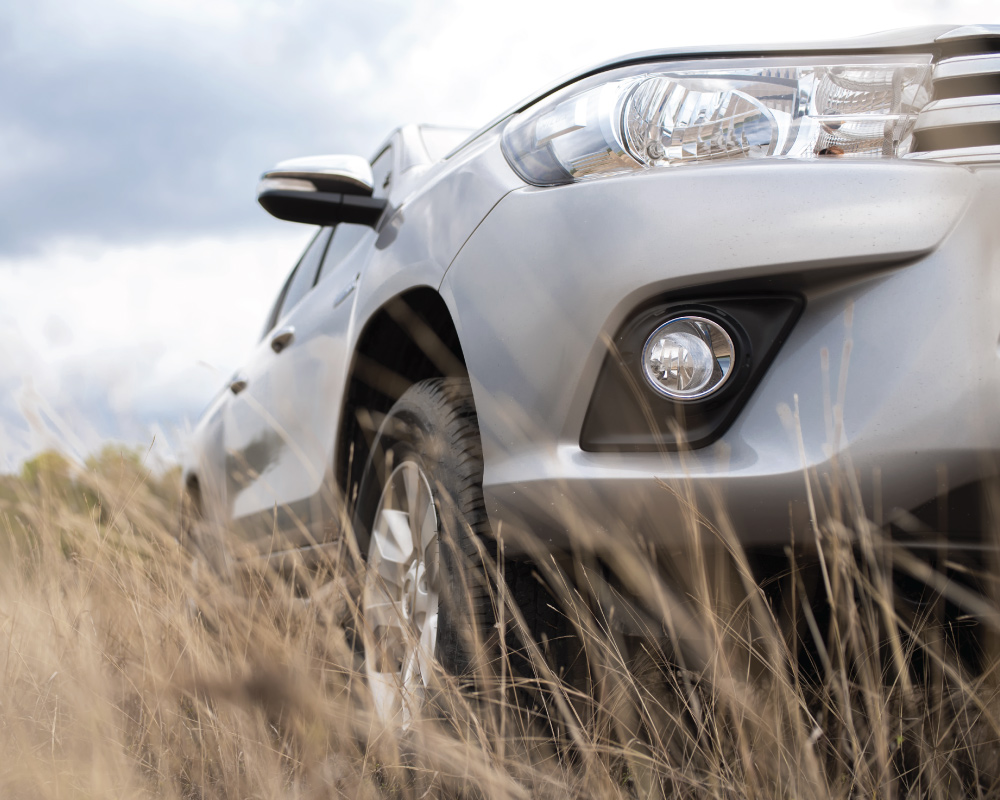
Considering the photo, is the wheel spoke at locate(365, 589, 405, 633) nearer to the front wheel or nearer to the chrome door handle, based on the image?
the front wheel

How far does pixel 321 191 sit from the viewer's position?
1990 mm

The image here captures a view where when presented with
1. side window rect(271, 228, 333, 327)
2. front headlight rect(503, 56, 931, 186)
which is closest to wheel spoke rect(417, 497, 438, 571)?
front headlight rect(503, 56, 931, 186)

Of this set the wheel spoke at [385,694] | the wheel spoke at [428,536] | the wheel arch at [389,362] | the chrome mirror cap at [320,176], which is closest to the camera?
the wheel spoke at [385,694]

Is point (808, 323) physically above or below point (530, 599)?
above

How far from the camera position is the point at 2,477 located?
202cm

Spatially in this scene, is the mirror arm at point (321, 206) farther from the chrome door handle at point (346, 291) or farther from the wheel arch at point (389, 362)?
the wheel arch at point (389, 362)

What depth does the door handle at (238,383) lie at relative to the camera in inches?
119

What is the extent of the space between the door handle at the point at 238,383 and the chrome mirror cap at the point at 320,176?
3.97ft

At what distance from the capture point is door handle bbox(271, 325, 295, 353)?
99.7 inches

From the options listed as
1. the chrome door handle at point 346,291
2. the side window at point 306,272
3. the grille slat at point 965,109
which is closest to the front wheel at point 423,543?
the chrome door handle at point 346,291

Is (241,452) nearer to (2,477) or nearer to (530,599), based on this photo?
(2,477)

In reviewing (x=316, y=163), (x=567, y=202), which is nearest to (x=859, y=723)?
(x=567, y=202)

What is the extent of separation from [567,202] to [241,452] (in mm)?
1977

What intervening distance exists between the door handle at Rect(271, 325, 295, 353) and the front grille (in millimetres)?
1852
